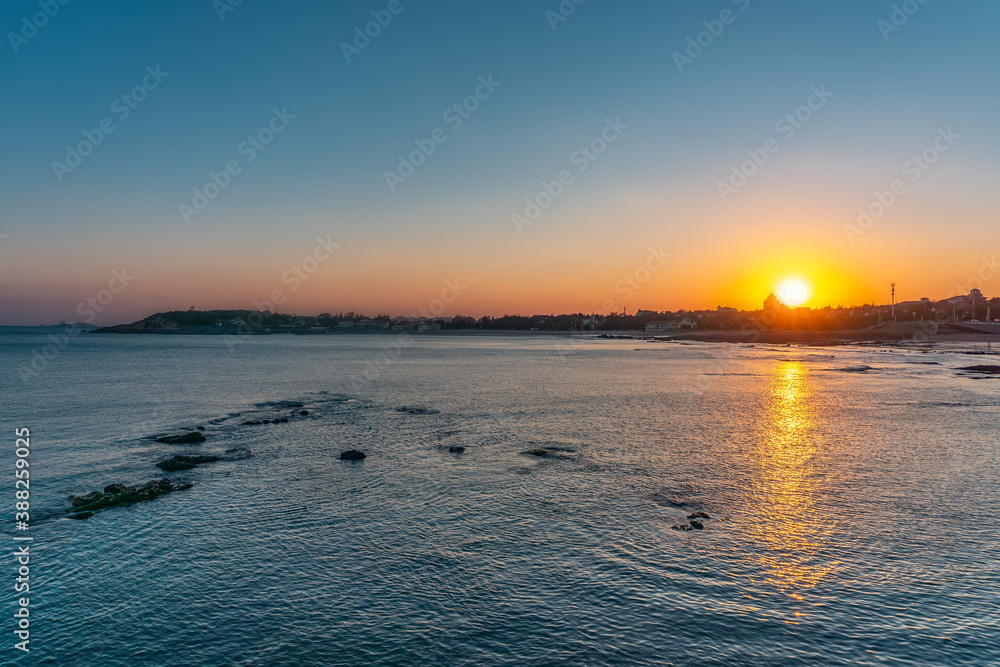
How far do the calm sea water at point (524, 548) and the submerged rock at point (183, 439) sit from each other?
2.66ft

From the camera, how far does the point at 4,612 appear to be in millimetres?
11445

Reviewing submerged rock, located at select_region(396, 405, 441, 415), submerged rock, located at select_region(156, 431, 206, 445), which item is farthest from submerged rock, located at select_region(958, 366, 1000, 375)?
submerged rock, located at select_region(156, 431, 206, 445)

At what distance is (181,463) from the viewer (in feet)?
75.0

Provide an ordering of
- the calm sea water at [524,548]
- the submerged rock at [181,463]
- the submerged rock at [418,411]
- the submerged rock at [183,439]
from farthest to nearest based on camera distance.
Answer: the submerged rock at [418,411]
the submerged rock at [183,439]
the submerged rock at [181,463]
the calm sea water at [524,548]

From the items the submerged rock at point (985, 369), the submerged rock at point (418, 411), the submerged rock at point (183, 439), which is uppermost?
the submerged rock at point (985, 369)

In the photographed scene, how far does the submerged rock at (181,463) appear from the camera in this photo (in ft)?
73.9

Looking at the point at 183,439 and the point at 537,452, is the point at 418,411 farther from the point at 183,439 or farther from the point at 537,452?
the point at 537,452

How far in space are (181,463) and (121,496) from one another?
175 inches

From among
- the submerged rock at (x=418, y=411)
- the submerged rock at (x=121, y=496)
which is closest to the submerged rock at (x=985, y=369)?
the submerged rock at (x=418, y=411)

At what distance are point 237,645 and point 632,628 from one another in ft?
24.0

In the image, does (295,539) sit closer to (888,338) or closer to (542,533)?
(542,533)

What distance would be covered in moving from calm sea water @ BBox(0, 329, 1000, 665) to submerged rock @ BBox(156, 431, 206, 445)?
812 millimetres

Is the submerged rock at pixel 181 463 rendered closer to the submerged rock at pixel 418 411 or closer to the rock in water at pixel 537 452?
the rock in water at pixel 537 452

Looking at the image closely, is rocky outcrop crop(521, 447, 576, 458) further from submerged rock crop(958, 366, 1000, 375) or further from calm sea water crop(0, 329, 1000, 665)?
submerged rock crop(958, 366, 1000, 375)
